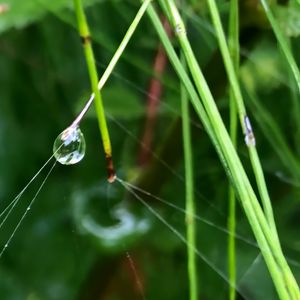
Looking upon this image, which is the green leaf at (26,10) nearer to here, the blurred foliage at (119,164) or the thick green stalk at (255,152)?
the blurred foliage at (119,164)

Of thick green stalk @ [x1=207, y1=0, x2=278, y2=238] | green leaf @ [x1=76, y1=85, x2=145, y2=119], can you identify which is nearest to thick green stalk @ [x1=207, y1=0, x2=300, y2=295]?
thick green stalk @ [x1=207, y1=0, x2=278, y2=238]

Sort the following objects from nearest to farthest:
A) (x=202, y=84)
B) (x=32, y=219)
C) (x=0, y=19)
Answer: (x=202, y=84) < (x=0, y=19) < (x=32, y=219)

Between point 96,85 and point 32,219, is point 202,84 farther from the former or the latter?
point 32,219

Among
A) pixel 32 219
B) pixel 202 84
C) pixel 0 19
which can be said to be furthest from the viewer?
pixel 32 219

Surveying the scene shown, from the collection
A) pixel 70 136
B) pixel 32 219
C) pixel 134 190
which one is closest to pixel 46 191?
pixel 32 219

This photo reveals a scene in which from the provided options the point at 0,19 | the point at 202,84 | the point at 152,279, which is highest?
the point at 0,19

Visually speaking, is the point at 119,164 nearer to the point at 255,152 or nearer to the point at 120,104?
the point at 120,104

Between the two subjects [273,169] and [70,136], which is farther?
[273,169]

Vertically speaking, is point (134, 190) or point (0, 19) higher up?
point (0, 19)

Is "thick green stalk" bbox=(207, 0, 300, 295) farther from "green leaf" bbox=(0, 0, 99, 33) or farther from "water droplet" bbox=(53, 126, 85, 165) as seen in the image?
"green leaf" bbox=(0, 0, 99, 33)
